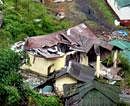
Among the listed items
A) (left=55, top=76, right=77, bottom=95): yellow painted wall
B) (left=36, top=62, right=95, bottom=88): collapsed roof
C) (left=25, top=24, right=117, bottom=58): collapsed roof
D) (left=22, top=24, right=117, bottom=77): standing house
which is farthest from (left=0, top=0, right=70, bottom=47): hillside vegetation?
(left=55, top=76, right=77, bottom=95): yellow painted wall

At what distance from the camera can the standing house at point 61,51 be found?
26.8 metres

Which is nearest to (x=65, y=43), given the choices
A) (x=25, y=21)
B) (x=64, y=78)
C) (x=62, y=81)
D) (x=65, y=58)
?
(x=65, y=58)

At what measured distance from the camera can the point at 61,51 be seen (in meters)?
27.5

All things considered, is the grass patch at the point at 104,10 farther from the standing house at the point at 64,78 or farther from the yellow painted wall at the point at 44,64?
the standing house at the point at 64,78

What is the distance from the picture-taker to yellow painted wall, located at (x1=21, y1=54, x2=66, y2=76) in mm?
26734

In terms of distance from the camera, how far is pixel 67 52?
90.2 ft

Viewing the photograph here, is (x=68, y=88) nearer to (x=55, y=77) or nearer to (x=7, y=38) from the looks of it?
(x=55, y=77)

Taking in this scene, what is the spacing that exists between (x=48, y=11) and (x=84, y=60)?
27.9ft

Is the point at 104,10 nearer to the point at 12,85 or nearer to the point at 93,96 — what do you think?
the point at 93,96

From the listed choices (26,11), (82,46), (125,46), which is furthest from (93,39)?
(26,11)

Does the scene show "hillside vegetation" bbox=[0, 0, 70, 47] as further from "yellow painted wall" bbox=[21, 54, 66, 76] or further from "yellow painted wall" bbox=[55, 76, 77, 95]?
"yellow painted wall" bbox=[55, 76, 77, 95]

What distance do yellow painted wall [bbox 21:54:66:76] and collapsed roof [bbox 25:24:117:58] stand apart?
0.26 meters

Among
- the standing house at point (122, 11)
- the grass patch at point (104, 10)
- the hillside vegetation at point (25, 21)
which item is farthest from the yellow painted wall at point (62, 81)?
the standing house at point (122, 11)

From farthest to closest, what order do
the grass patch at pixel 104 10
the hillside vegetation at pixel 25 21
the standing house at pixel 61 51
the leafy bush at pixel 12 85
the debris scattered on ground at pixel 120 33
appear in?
the grass patch at pixel 104 10 → the debris scattered on ground at pixel 120 33 → the hillside vegetation at pixel 25 21 → the standing house at pixel 61 51 → the leafy bush at pixel 12 85
